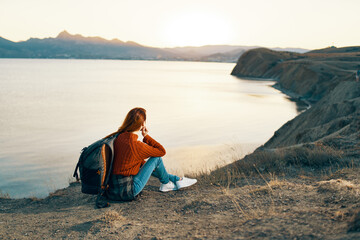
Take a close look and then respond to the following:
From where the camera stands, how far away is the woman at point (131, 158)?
5.21 m

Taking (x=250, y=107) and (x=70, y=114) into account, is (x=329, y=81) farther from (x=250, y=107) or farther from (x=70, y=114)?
(x=70, y=114)

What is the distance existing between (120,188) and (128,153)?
0.68m

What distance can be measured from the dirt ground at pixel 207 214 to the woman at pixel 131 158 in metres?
→ 0.35

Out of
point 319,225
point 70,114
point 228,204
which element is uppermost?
point 319,225

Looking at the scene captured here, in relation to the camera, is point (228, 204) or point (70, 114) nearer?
point (228, 204)

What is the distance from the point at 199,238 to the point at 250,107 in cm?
3223

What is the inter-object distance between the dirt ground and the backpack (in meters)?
0.50

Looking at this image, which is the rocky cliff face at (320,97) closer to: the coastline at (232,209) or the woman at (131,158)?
the coastline at (232,209)

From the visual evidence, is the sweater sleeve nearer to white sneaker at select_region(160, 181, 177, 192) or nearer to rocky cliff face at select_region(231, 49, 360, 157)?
white sneaker at select_region(160, 181, 177, 192)

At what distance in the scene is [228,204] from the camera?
17.6 ft

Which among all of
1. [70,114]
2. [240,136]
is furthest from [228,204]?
[70,114]

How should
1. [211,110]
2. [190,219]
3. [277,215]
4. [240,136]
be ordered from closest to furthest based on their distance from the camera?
[277,215], [190,219], [240,136], [211,110]

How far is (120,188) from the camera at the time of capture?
18.1 ft

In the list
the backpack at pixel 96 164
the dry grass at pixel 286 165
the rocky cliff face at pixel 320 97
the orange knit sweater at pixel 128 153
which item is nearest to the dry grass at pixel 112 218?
the backpack at pixel 96 164
